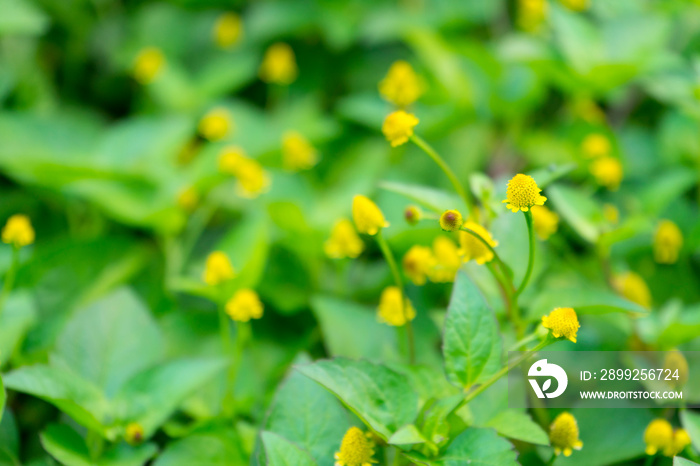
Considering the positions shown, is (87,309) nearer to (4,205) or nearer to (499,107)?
(4,205)

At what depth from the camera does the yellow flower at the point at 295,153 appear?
142 cm

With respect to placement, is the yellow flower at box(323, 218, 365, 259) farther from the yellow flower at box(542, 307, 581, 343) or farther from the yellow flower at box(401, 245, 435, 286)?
the yellow flower at box(542, 307, 581, 343)

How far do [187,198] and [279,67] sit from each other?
0.53 meters

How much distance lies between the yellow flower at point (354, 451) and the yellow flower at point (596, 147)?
3.11 ft

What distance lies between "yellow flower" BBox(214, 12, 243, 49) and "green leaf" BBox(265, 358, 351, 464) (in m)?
1.32

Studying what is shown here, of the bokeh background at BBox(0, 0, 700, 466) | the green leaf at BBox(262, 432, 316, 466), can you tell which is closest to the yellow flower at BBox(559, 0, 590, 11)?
the bokeh background at BBox(0, 0, 700, 466)

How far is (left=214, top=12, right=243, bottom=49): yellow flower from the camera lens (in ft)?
6.02

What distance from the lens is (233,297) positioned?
3.52 ft

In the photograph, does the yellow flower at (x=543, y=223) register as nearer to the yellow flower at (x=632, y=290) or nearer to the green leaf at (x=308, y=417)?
the yellow flower at (x=632, y=290)

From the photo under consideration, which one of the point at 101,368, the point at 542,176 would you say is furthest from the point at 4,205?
the point at 542,176

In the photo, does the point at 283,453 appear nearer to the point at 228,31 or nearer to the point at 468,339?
the point at 468,339

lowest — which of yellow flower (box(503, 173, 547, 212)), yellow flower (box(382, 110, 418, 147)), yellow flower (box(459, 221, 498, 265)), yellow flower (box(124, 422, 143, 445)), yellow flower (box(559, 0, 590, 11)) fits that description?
yellow flower (box(124, 422, 143, 445))

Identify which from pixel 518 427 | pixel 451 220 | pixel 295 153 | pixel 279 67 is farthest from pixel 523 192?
pixel 279 67

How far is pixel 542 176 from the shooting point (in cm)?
81
